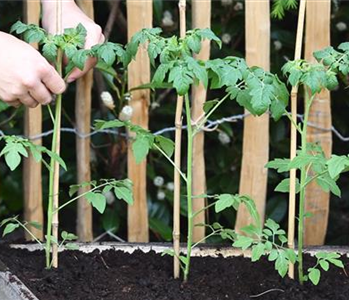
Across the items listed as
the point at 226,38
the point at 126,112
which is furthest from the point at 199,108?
the point at 226,38

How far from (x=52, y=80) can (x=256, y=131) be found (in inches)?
30.0

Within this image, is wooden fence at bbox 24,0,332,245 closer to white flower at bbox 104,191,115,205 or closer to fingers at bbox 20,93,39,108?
white flower at bbox 104,191,115,205

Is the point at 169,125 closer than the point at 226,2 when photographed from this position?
No

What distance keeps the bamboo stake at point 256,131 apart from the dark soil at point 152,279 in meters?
0.43

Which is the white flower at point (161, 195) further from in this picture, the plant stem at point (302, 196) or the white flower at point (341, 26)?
the plant stem at point (302, 196)

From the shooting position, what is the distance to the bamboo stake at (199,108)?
238cm

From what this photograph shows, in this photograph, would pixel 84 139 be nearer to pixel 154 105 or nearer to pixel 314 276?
pixel 154 105

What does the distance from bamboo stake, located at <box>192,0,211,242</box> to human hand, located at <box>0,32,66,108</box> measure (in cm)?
62

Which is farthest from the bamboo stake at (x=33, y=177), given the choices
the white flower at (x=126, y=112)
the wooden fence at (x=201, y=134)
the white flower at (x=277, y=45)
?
the white flower at (x=277, y=45)

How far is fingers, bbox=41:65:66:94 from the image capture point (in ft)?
6.04

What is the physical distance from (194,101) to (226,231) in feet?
1.92

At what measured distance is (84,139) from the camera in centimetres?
251

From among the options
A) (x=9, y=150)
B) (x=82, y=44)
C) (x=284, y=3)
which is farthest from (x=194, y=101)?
(x=9, y=150)

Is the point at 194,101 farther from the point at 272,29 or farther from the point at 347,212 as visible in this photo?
the point at 347,212
